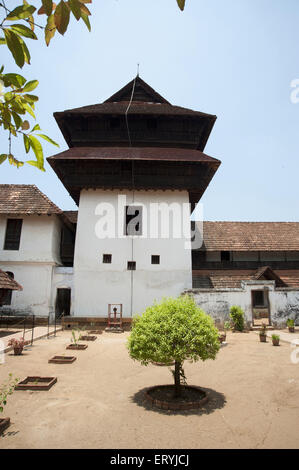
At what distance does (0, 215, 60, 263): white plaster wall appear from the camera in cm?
1630

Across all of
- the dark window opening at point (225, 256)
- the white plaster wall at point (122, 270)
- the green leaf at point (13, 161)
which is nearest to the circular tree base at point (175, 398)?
the green leaf at point (13, 161)

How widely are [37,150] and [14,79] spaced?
408 millimetres

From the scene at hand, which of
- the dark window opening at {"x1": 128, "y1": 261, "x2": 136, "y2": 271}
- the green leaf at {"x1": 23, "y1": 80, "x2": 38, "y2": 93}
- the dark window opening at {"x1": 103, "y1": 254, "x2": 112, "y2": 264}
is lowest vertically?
the green leaf at {"x1": 23, "y1": 80, "x2": 38, "y2": 93}

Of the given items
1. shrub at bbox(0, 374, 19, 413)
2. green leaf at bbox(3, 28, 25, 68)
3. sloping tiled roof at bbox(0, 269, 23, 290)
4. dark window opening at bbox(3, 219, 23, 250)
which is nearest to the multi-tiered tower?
dark window opening at bbox(3, 219, 23, 250)

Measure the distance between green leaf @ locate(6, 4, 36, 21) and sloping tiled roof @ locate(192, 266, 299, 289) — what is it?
1597cm

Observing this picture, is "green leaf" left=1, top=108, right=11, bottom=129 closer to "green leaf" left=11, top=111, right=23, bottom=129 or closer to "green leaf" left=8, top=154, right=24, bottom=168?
"green leaf" left=11, top=111, right=23, bottom=129

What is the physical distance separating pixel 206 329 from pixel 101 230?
12.0 m

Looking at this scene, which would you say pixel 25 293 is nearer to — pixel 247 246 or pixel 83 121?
pixel 83 121

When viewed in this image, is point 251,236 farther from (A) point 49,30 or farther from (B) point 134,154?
(A) point 49,30

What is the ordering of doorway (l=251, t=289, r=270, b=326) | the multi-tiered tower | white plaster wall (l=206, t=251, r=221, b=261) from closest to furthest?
the multi-tiered tower < white plaster wall (l=206, t=251, r=221, b=261) < doorway (l=251, t=289, r=270, b=326)

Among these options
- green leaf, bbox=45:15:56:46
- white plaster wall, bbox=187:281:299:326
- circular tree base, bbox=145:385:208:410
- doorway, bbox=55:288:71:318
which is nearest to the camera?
green leaf, bbox=45:15:56:46

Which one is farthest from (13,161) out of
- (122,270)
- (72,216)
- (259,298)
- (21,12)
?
(259,298)

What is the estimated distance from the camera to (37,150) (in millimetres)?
1622

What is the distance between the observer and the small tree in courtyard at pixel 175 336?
5047 mm
